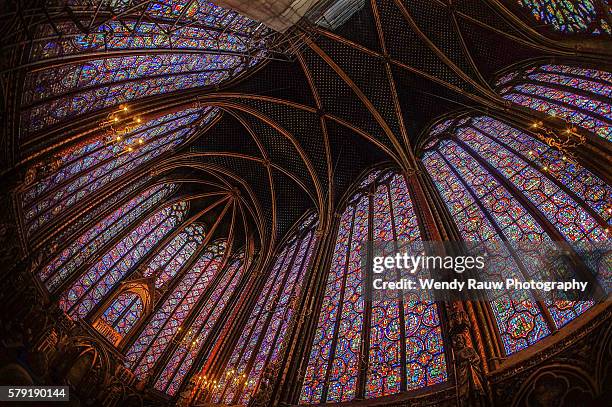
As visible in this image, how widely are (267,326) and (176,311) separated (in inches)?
142

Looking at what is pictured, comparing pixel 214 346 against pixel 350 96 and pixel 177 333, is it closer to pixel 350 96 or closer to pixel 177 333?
pixel 177 333

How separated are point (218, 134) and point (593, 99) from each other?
1238 centimetres

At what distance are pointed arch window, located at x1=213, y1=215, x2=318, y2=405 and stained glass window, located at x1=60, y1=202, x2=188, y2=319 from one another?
14.3 feet

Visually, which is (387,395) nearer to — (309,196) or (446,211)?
(446,211)

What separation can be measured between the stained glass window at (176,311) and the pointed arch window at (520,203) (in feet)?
30.0

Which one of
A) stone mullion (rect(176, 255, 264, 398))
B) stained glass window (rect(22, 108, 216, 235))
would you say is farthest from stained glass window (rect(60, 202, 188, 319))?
stone mullion (rect(176, 255, 264, 398))

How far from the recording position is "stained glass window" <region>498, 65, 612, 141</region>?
9555 millimetres

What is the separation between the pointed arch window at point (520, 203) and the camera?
320 inches

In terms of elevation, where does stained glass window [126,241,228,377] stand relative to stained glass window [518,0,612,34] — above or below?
below

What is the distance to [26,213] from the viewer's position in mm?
10328

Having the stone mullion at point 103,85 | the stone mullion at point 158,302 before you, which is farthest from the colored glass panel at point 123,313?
the stone mullion at point 103,85

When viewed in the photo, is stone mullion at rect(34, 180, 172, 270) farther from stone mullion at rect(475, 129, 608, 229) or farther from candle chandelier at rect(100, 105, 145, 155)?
stone mullion at rect(475, 129, 608, 229)

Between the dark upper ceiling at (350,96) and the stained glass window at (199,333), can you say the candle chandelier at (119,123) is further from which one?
the stained glass window at (199,333)

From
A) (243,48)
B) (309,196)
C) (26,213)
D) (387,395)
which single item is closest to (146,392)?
(26,213)
